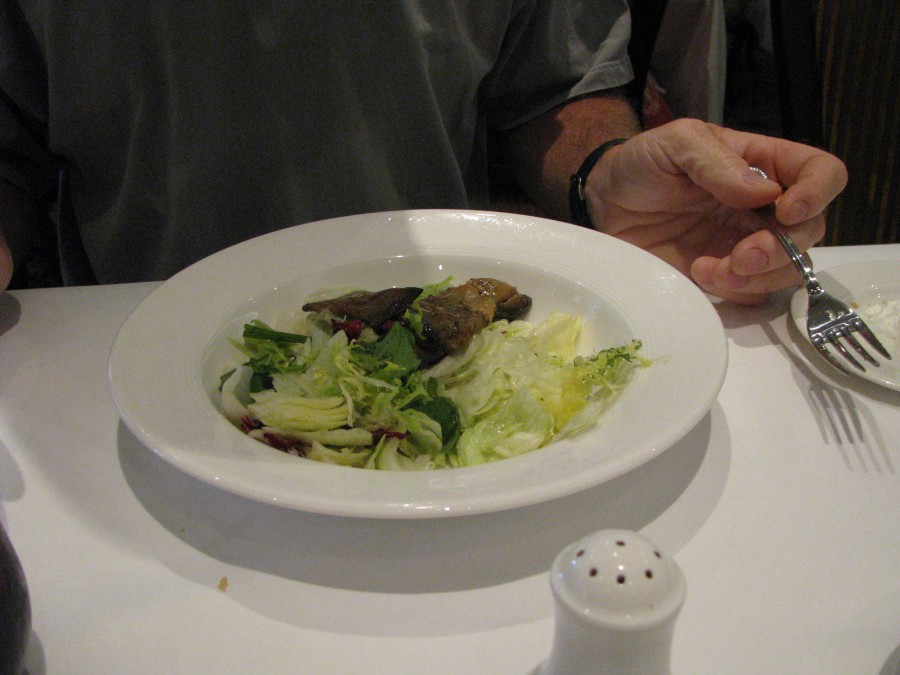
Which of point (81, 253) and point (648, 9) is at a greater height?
point (648, 9)

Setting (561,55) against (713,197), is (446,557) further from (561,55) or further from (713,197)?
(561,55)

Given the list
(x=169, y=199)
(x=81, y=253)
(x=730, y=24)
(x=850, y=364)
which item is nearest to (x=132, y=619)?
(x=850, y=364)

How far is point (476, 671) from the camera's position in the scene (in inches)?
23.9

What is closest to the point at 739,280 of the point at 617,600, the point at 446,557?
the point at 446,557

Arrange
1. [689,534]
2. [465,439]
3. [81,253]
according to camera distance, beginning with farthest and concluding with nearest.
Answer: [81,253] → [465,439] → [689,534]

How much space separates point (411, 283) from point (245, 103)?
23.2 inches

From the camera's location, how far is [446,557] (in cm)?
73

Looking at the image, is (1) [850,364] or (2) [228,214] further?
(2) [228,214]

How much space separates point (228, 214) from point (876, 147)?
2.15m

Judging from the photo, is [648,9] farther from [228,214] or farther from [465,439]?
[465,439]

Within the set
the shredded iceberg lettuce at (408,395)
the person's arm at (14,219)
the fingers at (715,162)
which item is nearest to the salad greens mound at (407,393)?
the shredded iceberg lettuce at (408,395)

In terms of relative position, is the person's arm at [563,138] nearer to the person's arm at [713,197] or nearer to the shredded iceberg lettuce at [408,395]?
the person's arm at [713,197]

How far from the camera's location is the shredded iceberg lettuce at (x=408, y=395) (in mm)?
874

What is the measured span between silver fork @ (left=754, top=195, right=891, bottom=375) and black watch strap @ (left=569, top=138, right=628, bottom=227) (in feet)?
1.73
